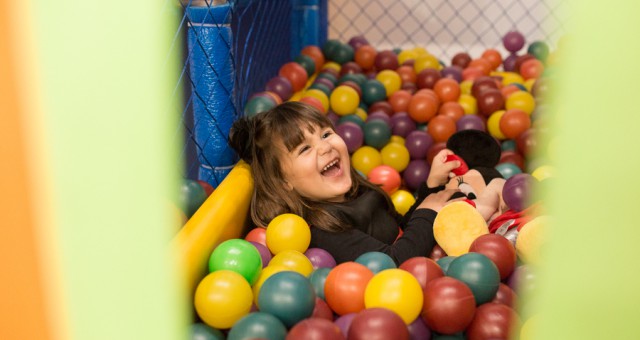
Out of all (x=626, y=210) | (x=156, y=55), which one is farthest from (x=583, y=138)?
(x=156, y=55)

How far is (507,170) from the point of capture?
5.67 feet


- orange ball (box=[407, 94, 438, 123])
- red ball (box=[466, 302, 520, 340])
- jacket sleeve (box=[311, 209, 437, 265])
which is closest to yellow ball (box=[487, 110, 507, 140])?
orange ball (box=[407, 94, 438, 123])

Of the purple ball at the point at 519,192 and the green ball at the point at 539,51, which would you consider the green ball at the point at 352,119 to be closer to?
the purple ball at the point at 519,192

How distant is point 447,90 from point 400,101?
0.53 feet

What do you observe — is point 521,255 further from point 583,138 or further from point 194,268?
point 583,138

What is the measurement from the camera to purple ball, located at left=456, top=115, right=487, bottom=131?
202cm

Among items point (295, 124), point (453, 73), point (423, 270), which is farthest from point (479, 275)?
point (453, 73)

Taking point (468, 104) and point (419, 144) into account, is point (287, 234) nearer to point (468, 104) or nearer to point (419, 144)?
point (419, 144)

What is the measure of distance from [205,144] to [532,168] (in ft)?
2.71

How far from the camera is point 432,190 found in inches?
63.0

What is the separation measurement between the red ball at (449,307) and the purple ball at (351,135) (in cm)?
94

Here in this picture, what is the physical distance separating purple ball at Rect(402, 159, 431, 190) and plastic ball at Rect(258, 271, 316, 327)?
3.02 ft

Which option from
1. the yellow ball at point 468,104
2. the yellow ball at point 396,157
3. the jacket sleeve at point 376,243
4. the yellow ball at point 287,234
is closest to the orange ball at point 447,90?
the yellow ball at point 468,104

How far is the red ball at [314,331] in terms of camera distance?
880 mm
